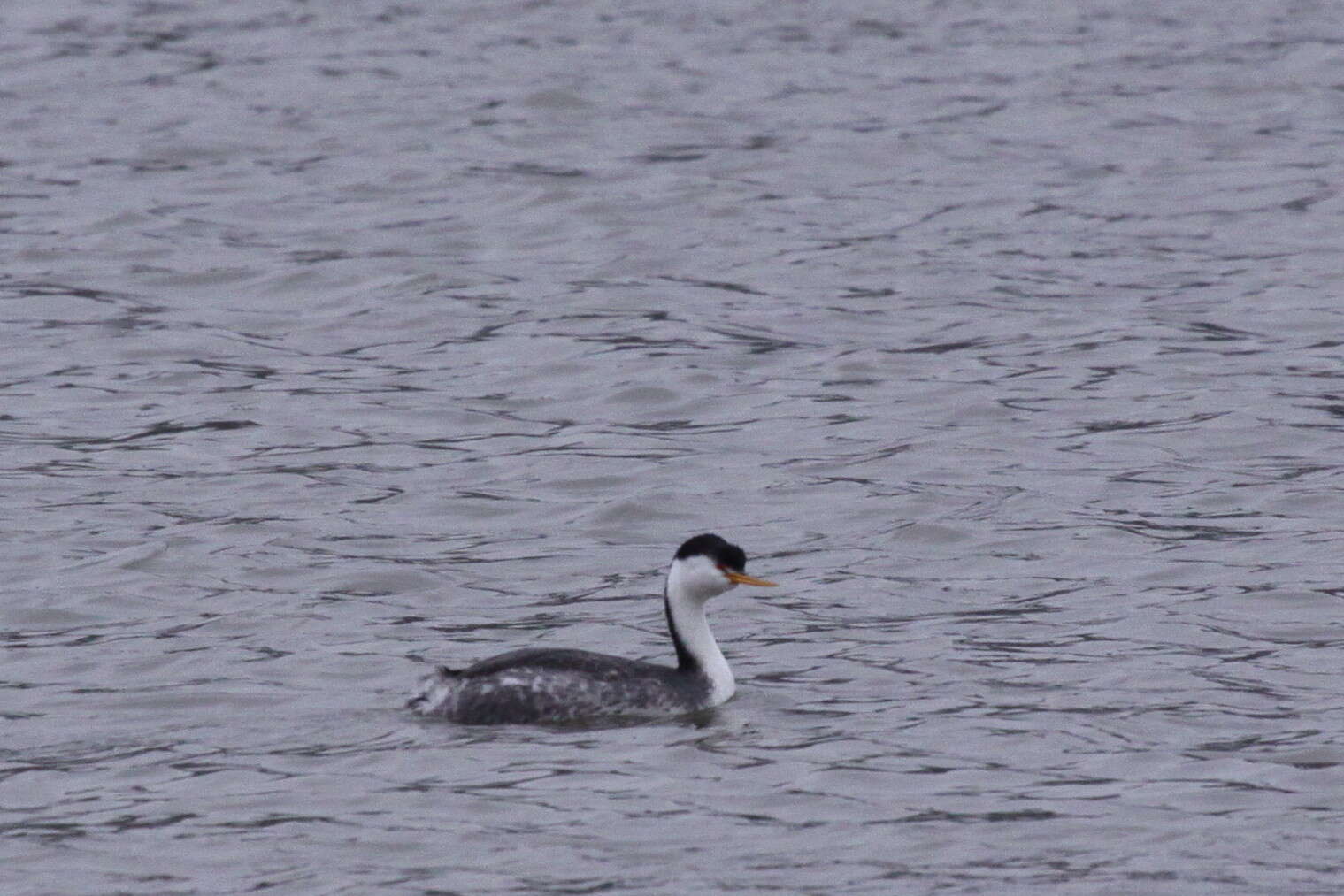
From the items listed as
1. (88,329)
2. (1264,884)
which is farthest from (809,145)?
(1264,884)

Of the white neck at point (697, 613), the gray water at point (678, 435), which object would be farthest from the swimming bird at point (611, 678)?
the gray water at point (678, 435)

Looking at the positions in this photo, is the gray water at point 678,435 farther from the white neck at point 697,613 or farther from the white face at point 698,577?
the white face at point 698,577

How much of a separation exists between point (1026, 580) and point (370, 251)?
1147 centimetres

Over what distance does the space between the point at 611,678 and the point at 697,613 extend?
853 millimetres

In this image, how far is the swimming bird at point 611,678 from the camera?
44.5 ft

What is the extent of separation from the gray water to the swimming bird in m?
0.18

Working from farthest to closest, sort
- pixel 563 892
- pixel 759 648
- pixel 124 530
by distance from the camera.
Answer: pixel 124 530 < pixel 759 648 < pixel 563 892

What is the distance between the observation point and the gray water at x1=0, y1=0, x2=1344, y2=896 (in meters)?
12.2

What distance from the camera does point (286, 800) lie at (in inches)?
484

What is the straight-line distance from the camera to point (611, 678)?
1379cm

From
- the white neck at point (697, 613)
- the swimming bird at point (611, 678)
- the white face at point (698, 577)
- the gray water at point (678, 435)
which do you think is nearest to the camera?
the gray water at point (678, 435)

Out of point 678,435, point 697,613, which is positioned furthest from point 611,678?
point 678,435

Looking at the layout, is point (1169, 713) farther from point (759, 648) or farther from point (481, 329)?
point (481, 329)

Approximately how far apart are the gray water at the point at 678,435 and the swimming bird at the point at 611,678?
18 cm
